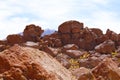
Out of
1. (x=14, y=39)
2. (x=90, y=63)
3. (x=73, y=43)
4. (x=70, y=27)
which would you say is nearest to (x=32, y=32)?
(x=14, y=39)

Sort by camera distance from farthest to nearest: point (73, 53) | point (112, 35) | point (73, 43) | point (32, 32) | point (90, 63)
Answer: point (73, 43) < point (32, 32) < point (112, 35) < point (73, 53) < point (90, 63)

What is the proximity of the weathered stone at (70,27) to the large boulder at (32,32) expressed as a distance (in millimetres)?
4111

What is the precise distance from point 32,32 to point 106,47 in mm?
13737

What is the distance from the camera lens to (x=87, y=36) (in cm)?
7188

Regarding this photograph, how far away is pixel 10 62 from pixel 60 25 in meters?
66.5

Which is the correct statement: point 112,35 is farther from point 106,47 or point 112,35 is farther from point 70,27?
point 70,27

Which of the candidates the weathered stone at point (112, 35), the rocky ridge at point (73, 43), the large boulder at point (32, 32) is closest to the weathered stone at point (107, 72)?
the rocky ridge at point (73, 43)

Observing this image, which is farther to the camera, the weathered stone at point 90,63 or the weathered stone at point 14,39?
the weathered stone at point 14,39

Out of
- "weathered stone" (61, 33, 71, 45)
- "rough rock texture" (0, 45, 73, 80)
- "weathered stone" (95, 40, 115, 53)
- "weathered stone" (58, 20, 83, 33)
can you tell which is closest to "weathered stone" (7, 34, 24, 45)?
"weathered stone" (61, 33, 71, 45)

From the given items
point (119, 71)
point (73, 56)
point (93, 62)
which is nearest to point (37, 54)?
point (119, 71)

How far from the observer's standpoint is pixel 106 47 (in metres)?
64.8

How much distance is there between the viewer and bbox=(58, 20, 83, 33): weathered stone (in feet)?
238

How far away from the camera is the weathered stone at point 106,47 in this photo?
211 ft

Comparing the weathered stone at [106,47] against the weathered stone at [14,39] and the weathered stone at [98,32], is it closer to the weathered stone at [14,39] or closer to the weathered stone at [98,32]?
the weathered stone at [98,32]
